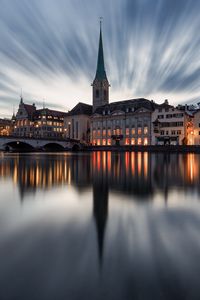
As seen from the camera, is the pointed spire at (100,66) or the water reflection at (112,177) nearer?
the water reflection at (112,177)

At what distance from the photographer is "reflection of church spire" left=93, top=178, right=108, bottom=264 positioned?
4018mm

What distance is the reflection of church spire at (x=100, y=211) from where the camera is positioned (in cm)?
402

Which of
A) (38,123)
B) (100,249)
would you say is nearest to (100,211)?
(100,249)

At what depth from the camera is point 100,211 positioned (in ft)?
19.5

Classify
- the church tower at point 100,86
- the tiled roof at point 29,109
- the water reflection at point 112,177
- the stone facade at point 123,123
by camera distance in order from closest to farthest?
the water reflection at point 112,177
the stone facade at point 123,123
the church tower at point 100,86
the tiled roof at point 29,109

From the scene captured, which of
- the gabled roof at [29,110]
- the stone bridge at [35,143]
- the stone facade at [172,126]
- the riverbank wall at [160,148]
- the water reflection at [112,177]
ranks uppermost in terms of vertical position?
the gabled roof at [29,110]

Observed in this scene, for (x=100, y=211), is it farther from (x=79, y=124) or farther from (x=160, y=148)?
(x=79, y=124)

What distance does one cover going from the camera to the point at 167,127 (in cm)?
7331

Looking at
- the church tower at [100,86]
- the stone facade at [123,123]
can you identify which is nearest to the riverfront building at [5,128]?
the church tower at [100,86]

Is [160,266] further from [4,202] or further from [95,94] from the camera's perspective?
[95,94]

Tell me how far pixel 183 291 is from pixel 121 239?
155cm

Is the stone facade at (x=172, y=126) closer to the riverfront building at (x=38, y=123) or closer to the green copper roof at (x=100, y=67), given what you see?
the green copper roof at (x=100, y=67)

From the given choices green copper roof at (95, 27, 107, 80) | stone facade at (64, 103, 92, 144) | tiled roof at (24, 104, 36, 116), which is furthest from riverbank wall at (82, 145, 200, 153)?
tiled roof at (24, 104, 36, 116)

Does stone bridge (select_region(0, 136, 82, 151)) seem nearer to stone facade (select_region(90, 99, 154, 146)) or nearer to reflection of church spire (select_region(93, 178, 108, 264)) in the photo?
stone facade (select_region(90, 99, 154, 146))
